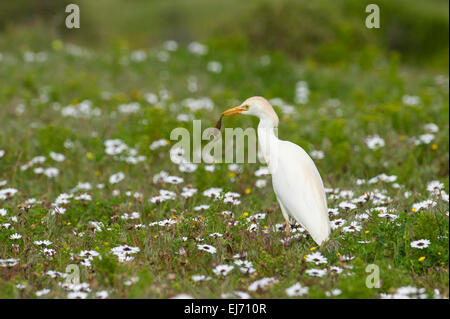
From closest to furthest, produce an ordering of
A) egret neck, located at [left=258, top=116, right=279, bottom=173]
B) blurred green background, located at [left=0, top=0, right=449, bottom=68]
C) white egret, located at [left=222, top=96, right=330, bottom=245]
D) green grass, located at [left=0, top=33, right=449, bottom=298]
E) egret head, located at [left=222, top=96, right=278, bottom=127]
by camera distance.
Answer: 1. green grass, located at [left=0, top=33, right=449, bottom=298]
2. white egret, located at [left=222, top=96, right=330, bottom=245]
3. egret head, located at [left=222, top=96, right=278, bottom=127]
4. egret neck, located at [left=258, top=116, right=279, bottom=173]
5. blurred green background, located at [left=0, top=0, right=449, bottom=68]

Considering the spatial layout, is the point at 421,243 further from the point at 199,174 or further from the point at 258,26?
the point at 258,26

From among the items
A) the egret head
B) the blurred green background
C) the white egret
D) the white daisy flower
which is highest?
the blurred green background

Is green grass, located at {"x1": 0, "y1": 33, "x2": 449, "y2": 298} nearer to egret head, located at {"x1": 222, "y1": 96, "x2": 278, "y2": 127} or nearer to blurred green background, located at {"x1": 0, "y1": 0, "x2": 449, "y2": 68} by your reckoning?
egret head, located at {"x1": 222, "y1": 96, "x2": 278, "y2": 127}

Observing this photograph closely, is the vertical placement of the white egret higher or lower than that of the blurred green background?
lower

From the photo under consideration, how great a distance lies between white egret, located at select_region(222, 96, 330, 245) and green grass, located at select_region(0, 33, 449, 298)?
19 cm

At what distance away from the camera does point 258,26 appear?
46.5 ft

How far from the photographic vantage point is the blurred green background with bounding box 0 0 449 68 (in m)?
14.0

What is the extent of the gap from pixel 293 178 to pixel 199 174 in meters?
1.76

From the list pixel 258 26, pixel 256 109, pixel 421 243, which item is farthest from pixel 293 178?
pixel 258 26

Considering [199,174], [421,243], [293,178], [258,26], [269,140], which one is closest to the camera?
[421,243]

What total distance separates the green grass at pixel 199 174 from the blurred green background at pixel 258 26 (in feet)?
7.05

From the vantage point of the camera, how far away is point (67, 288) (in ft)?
10.2

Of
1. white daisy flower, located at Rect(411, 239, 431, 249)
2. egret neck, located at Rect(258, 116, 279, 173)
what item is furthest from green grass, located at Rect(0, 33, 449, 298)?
egret neck, located at Rect(258, 116, 279, 173)

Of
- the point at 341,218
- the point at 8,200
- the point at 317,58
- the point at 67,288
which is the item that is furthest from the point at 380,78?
the point at 67,288
